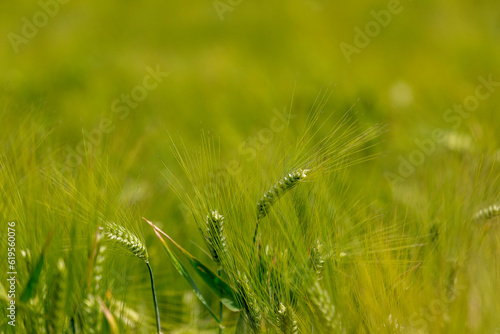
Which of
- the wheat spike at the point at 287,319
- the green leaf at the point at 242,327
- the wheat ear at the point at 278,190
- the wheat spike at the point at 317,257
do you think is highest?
the wheat ear at the point at 278,190

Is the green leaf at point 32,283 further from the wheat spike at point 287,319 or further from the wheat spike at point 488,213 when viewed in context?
the wheat spike at point 488,213

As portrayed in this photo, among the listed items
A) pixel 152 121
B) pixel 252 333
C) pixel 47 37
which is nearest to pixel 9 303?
pixel 252 333

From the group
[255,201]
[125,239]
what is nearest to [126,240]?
[125,239]

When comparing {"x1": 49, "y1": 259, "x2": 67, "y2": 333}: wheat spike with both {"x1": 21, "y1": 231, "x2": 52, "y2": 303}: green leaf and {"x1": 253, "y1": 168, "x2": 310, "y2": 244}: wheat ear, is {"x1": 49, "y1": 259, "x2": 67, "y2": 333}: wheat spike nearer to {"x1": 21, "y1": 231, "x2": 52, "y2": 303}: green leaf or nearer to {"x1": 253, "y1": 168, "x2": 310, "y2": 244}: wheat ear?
{"x1": 21, "y1": 231, "x2": 52, "y2": 303}: green leaf

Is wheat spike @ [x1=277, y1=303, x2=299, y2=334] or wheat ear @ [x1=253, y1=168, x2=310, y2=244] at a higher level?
wheat ear @ [x1=253, y1=168, x2=310, y2=244]

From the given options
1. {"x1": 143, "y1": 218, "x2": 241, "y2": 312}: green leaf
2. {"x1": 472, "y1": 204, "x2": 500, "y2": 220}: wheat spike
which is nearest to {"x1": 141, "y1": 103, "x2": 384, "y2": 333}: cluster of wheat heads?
{"x1": 143, "y1": 218, "x2": 241, "y2": 312}: green leaf

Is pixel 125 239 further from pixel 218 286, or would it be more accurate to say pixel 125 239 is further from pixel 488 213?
pixel 488 213

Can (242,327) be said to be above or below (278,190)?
below

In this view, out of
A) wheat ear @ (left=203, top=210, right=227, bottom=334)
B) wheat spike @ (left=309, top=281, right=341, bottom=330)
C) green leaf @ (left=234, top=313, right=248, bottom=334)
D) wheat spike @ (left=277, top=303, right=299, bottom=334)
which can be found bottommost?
green leaf @ (left=234, top=313, right=248, bottom=334)

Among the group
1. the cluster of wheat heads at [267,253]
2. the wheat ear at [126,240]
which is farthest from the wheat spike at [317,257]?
the wheat ear at [126,240]
